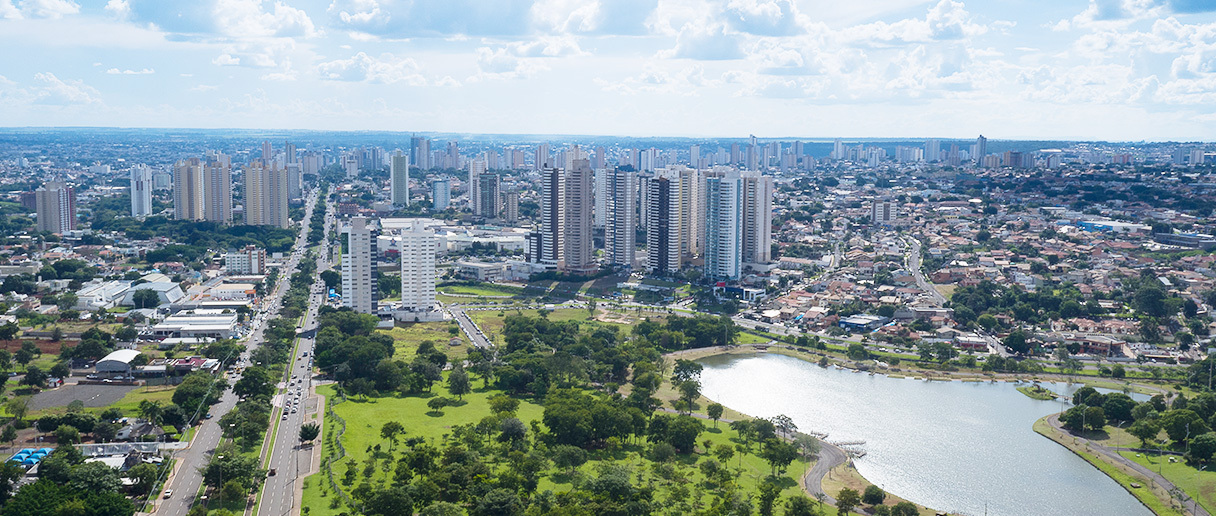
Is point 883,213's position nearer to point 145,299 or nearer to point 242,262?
point 242,262

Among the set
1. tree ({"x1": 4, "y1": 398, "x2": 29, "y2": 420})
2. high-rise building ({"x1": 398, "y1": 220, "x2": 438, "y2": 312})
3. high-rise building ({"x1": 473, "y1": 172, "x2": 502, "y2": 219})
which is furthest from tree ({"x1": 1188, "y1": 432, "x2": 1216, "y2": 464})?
high-rise building ({"x1": 473, "y1": 172, "x2": 502, "y2": 219})

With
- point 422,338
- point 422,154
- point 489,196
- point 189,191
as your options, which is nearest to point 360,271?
point 422,338

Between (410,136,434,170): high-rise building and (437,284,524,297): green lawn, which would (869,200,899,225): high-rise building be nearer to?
(437,284,524,297): green lawn

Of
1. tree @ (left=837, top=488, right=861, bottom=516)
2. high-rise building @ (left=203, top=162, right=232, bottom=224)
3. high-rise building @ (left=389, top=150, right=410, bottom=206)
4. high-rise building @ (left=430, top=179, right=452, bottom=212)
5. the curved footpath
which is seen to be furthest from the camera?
high-rise building @ (left=389, top=150, right=410, bottom=206)

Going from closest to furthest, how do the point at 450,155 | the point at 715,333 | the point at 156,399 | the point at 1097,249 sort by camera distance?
1. the point at 156,399
2. the point at 715,333
3. the point at 1097,249
4. the point at 450,155

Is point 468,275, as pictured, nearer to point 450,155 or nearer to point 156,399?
point 156,399

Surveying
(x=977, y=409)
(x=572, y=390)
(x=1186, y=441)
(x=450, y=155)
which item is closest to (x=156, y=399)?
(x=572, y=390)
